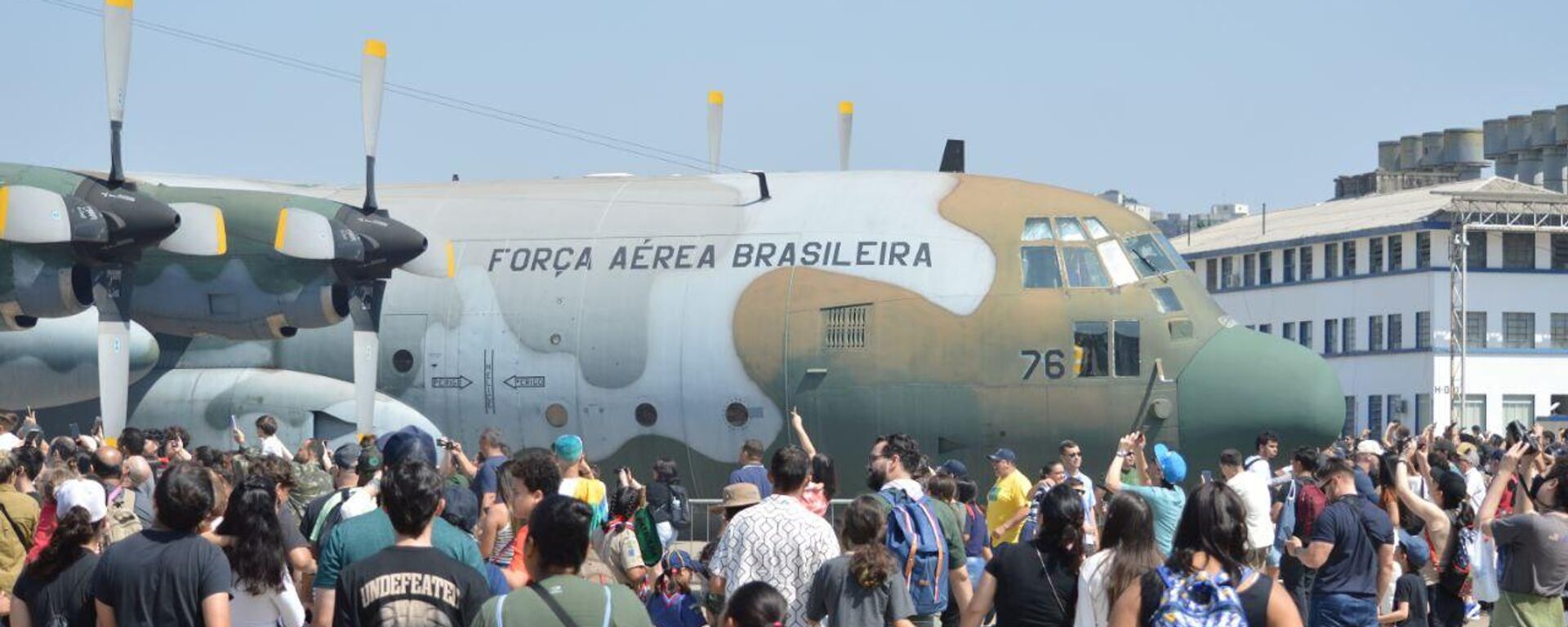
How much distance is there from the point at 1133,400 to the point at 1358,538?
23.8 feet

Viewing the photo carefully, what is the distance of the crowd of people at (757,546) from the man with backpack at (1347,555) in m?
0.01

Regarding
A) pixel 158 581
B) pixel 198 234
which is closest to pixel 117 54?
pixel 198 234

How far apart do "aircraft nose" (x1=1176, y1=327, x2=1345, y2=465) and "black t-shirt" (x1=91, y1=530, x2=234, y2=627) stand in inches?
439

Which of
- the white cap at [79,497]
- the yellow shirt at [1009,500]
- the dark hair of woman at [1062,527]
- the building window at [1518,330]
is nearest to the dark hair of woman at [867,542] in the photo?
the dark hair of woman at [1062,527]

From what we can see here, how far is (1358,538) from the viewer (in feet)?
30.4

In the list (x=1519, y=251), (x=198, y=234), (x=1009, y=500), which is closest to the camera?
(x=1009, y=500)

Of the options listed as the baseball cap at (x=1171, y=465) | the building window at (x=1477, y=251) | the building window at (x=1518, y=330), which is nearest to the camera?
the baseball cap at (x=1171, y=465)

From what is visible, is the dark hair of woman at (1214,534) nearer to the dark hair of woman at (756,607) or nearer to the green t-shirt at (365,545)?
the dark hair of woman at (756,607)

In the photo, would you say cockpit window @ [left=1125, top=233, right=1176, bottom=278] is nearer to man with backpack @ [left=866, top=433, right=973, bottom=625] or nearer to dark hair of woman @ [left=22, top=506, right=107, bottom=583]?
man with backpack @ [left=866, top=433, right=973, bottom=625]

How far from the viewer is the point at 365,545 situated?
22.7 ft

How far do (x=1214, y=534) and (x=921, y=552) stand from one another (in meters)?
2.95

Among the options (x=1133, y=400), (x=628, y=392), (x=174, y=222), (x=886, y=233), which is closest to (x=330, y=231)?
(x=174, y=222)

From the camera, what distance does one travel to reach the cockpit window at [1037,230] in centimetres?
1717

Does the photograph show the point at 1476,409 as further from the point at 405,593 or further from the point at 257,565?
the point at 405,593
